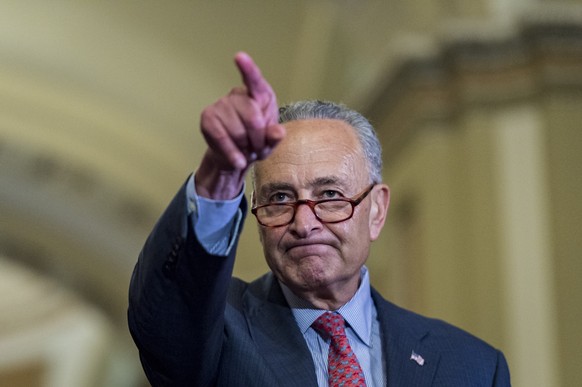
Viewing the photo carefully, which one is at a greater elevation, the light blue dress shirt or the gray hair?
the gray hair

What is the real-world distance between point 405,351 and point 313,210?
13.0 inches

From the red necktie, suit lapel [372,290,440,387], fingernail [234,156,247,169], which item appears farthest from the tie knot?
fingernail [234,156,247,169]

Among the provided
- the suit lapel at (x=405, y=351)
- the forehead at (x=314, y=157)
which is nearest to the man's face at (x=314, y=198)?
the forehead at (x=314, y=157)

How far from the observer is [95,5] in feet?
28.1

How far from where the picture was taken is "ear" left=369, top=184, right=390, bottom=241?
7.77ft

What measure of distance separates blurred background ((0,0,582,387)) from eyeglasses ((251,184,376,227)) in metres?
3.10

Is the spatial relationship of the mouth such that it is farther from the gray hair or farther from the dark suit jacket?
the gray hair

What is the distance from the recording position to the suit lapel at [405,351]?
2.13 m

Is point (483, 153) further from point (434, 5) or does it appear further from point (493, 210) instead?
point (434, 5)

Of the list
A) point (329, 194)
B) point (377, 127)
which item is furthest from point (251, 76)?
point (377, 127)

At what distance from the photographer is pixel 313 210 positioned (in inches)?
83.6

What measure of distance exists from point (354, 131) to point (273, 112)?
0.59 metres

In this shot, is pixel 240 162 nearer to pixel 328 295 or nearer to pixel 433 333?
pixel 328 295

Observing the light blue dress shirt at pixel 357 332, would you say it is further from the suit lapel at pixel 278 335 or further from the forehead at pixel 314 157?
the forehead at pixel 314 157
